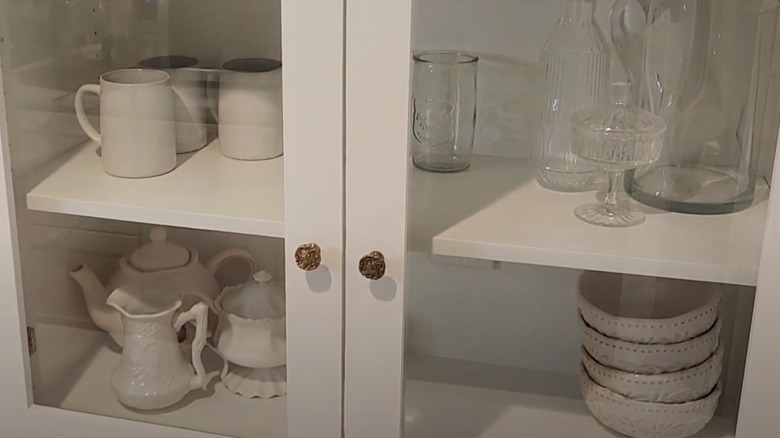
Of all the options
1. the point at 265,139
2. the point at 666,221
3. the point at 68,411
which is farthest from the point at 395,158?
the point at 68,411

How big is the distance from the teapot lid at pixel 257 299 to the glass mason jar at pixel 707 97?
14.6 inches

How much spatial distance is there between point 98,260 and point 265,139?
0.88 ft

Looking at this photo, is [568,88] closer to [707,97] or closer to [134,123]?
[707,97]

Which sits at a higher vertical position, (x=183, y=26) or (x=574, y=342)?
(x=183, y=26)

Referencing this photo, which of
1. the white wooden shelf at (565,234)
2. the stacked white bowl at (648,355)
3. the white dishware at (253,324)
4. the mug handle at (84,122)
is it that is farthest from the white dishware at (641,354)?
the mug handle at (84,122)

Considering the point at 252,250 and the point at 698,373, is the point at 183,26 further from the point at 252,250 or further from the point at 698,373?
the point at 698,373

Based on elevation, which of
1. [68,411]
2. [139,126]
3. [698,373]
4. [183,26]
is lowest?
[68,411]

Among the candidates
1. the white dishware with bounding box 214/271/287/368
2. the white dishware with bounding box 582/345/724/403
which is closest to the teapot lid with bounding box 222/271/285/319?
the white dishware with bounding box 214/271/287/368

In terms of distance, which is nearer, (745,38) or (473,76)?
(745,38)

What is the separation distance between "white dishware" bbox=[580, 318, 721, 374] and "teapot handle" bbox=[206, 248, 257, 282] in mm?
346

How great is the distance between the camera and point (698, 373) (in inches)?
38.6

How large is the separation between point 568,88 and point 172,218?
0.42 metres

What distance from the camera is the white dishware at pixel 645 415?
38.5 inches

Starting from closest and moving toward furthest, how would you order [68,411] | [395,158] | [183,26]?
1. [395,158]
2. [183,26]
3. [68,411]
